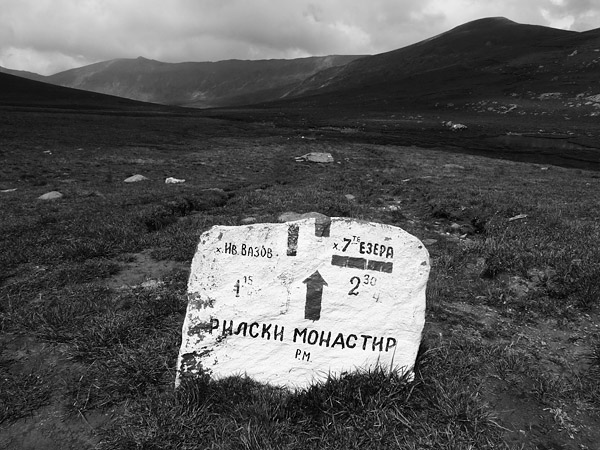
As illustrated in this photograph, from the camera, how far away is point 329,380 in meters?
4.43

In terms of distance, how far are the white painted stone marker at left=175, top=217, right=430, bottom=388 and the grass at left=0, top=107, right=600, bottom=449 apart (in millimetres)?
272

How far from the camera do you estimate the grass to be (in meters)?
4.01

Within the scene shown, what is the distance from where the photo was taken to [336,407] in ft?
13.8

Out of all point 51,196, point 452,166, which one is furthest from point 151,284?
point 452,166

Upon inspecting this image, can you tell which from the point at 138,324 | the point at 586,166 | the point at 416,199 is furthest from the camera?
the point at 586,166

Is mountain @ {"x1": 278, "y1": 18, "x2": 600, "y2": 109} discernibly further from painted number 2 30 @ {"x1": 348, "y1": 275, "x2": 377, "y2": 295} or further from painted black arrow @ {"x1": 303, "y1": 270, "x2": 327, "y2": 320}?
painted black arrow @ {"x1": 303, "y1": 270, "x2": 327, "y2": 320}

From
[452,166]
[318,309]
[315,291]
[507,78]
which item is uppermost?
[507,78]

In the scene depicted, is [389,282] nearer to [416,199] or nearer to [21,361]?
[21,361]

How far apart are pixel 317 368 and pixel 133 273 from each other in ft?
17.4

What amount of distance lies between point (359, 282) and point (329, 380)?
1203mm

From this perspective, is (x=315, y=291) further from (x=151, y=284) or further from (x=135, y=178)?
(x=135, y=178)

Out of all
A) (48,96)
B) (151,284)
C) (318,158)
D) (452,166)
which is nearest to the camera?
(151,284)

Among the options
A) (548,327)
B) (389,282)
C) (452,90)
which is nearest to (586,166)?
(548,327)

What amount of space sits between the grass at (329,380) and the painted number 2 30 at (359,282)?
986mm
